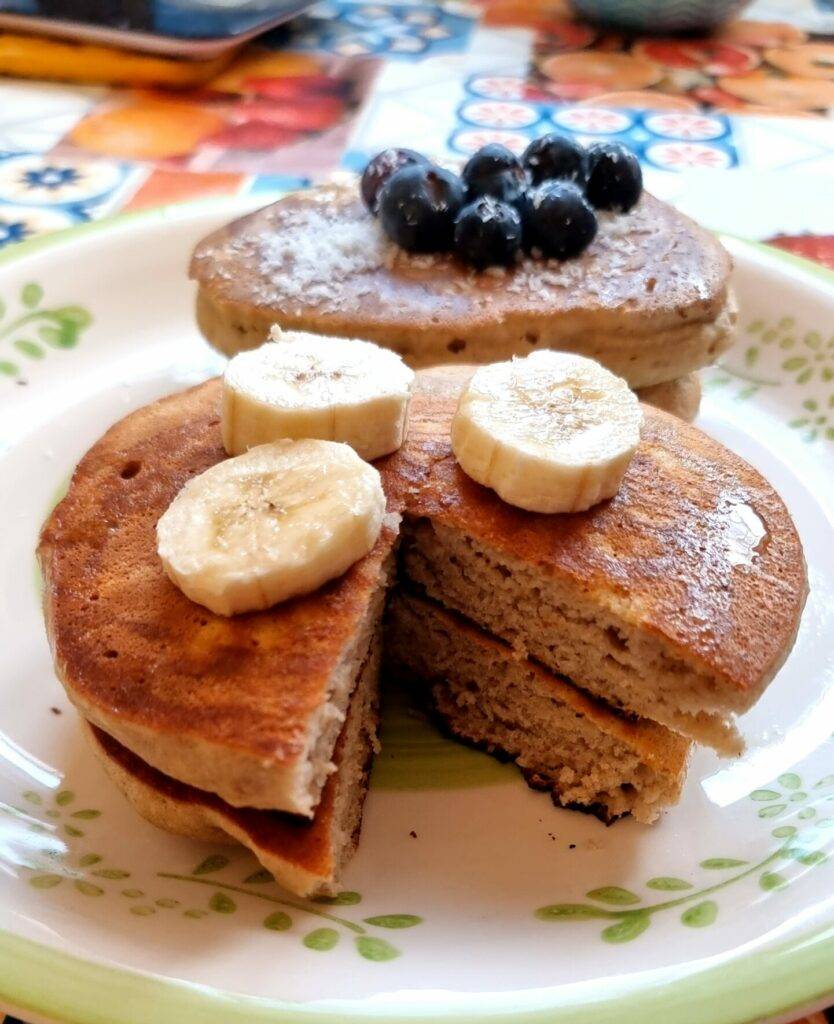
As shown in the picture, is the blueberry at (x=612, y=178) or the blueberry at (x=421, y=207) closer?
the blueberry at (x=421, y=207)

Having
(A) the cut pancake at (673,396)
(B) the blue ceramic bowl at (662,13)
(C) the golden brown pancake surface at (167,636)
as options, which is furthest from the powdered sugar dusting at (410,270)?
(B) the blue ceramic bowl at (662,13)

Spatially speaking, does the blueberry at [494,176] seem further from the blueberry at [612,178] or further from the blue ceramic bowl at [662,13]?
the blue ceramic bowl at [662,13]

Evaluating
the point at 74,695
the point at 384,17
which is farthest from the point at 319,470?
the point at 384,17

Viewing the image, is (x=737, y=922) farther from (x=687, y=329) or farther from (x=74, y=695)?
(x=687, y=329)

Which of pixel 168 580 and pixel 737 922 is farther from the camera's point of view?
pixel 168 580

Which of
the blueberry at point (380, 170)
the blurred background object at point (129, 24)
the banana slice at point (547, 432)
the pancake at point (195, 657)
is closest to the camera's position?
the pancake at point (195, 657)

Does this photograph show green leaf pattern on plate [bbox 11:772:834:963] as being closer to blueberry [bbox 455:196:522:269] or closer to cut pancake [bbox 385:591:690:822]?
cut pancake [bbox 385:591:690:822]

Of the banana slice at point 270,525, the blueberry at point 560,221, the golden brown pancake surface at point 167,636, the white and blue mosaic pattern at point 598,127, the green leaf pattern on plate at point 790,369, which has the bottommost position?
the green leaf pattern on plate at point 790,369

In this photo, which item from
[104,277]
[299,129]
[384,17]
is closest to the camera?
[104,277]
